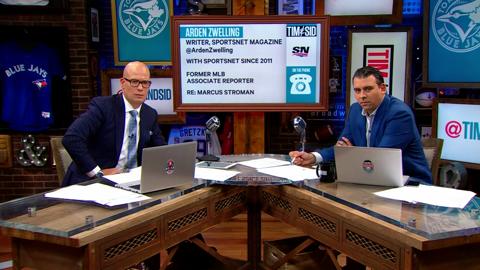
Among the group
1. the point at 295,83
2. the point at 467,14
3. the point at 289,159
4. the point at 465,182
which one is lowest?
the point at 465,182

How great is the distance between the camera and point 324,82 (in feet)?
13.1

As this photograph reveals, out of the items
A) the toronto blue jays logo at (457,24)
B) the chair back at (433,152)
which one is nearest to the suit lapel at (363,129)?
the chair back at (433,152)

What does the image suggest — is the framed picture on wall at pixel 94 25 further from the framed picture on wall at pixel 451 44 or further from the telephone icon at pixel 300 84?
the framed picture on wall at pixel 451 44

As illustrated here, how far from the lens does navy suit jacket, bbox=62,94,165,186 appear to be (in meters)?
2.73

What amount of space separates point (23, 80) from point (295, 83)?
272cm

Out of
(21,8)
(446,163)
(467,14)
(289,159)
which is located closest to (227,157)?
(289,159)

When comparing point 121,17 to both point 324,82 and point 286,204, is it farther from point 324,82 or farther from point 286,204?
point 286,204

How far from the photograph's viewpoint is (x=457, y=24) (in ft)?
13.4

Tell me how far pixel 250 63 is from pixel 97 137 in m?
1.61

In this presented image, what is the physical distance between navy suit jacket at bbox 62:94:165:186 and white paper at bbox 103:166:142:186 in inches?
12.1

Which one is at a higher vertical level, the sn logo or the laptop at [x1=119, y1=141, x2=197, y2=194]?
the sn logo

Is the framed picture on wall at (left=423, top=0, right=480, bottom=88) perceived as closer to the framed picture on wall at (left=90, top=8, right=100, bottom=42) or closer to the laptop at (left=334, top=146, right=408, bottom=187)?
the laptop at (left=334, top=146, right=408, bottom=187)
